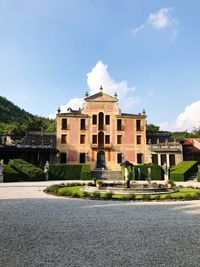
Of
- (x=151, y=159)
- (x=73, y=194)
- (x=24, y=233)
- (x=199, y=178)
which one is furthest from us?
(x=151, y=159)

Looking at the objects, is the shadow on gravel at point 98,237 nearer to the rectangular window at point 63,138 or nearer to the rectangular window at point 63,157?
the rectangular window at point 63,157

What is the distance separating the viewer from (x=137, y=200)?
46.2 ft

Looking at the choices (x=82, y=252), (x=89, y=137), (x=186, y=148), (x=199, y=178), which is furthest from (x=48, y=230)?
(x=186, y=148)

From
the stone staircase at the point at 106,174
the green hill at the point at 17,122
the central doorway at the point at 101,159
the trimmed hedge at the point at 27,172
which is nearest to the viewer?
the trimmed hedge at the point at 27,172

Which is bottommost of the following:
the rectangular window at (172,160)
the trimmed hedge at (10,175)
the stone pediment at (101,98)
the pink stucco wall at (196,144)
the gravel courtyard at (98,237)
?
the gravel courtyard at (98,237)

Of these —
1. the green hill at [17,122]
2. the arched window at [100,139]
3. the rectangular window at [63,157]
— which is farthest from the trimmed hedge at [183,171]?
the green hill at [17,122]

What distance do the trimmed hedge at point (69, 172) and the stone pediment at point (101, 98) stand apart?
10.7m

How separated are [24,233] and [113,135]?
33.0 m

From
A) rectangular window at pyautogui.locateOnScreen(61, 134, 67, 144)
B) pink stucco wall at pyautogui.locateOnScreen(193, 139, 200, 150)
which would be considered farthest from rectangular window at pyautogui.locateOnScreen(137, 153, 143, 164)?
rectangular window at pyautogui.locateOnScreen(61, 134, 67, 144)

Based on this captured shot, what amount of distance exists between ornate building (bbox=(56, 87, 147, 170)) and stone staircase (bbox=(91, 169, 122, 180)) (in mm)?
2410

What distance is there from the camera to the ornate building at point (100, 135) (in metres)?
39.1

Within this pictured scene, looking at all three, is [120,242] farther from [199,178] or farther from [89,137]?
[89,137]

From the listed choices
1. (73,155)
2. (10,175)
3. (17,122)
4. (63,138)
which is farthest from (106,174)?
(17,122)

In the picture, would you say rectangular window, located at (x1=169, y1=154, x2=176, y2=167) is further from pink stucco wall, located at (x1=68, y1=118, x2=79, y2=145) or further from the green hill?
the green hill
